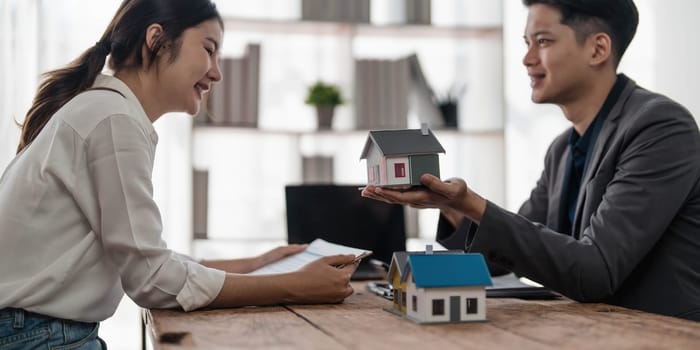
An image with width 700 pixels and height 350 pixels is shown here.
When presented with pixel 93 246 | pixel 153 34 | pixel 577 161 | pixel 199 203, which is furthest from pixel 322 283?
pixel 199 203

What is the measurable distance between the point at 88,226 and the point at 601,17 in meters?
1.45

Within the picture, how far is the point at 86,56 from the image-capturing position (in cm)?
168

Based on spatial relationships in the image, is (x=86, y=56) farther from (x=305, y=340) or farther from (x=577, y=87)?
(x=577, y=87)

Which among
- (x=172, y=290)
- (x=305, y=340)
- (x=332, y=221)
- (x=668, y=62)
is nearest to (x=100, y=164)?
(x=172, y=290)

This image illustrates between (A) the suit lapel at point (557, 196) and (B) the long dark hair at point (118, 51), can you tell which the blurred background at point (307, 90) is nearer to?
(A) the suit lapel at point (557, 196)

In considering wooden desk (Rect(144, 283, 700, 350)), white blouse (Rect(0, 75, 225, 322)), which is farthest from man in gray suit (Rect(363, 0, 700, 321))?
white blouse (Rect(0, 75, 225, 322))

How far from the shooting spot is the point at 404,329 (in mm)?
1198

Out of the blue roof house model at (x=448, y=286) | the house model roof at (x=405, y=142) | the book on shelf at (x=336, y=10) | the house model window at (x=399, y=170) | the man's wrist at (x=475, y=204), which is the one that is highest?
the book on shelf at (x=336, y=10)

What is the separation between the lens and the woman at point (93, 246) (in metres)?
1.38

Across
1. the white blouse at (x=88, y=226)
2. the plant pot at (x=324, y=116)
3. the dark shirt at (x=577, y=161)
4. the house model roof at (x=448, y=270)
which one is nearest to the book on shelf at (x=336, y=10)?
the plant pot at (x=324, y=116)

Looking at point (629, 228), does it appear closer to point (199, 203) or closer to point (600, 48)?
point (600, 48)

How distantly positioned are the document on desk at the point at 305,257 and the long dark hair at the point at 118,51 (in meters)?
0.58

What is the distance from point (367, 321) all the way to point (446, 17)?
2666mm

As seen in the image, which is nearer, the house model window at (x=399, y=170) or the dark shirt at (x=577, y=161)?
the house model window at (x=399, y=170)
